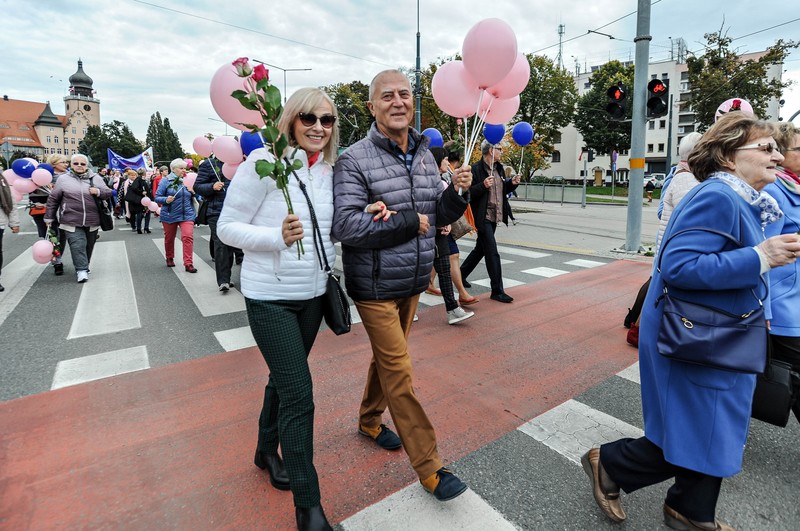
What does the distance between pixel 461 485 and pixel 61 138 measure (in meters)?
136

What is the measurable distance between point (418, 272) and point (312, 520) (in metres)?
1.24

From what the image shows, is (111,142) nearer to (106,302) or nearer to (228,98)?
(106,302)

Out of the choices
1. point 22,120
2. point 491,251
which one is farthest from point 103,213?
point 22,120

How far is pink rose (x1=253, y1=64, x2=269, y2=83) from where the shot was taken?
1.90 m

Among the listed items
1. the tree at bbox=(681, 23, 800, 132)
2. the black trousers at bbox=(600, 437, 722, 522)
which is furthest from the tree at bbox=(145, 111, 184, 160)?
the black trousers at bbox=(600, 437, 722, 522)

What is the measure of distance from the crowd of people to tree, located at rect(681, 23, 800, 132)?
110 ft

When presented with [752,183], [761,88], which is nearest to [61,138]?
[761,88]

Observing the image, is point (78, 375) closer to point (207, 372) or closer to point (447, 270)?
point (207, 372)

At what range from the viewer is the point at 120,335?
16.1ft

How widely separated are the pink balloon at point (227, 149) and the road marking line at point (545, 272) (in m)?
5.26

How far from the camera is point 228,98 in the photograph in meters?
3.01

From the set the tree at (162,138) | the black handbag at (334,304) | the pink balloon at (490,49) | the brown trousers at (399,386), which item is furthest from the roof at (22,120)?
the brown trousers at (399,386)

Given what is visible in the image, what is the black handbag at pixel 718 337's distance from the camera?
1.75 m

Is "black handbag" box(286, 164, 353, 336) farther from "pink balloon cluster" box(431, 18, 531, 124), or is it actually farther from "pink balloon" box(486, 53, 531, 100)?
"pink balloon" box(486, 53, 531, 100)
